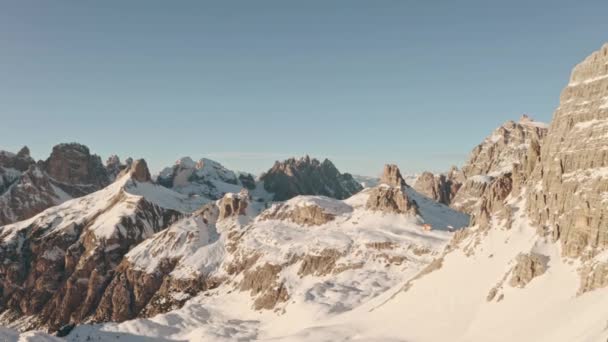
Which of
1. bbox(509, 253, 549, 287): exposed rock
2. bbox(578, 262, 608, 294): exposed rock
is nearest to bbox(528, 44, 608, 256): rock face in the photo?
bbox(509, 253, 549, 287): exposed rock

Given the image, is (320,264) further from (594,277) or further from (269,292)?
(594,277)

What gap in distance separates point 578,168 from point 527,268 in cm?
2250

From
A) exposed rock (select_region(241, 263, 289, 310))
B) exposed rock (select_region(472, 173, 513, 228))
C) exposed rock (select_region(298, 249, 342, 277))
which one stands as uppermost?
exposed rock (select_region(472, 173, 513, 228))

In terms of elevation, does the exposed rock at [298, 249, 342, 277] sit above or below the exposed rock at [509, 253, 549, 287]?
below

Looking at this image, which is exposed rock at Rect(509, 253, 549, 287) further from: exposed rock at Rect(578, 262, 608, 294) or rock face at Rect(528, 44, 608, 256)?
exposed rock at Rect(578, 262, 608, 294)

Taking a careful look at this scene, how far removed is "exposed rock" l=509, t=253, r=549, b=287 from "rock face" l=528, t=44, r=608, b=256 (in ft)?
15.8

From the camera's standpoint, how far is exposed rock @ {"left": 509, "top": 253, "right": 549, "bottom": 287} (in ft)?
319

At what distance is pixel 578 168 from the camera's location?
102438 millimetres

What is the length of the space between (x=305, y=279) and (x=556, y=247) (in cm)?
10653

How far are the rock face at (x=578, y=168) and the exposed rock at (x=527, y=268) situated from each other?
4823 mm

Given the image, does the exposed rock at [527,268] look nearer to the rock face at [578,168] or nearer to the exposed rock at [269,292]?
the rock face at [578,168]

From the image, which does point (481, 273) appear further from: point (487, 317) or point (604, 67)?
point (604, 67)

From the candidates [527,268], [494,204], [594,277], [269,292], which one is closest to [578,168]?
[527,268]

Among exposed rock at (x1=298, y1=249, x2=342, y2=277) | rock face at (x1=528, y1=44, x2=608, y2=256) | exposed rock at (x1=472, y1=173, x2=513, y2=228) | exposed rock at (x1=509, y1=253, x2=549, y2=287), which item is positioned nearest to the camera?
rock face at (x1=528, y1=44, x2=608, y2=256)
